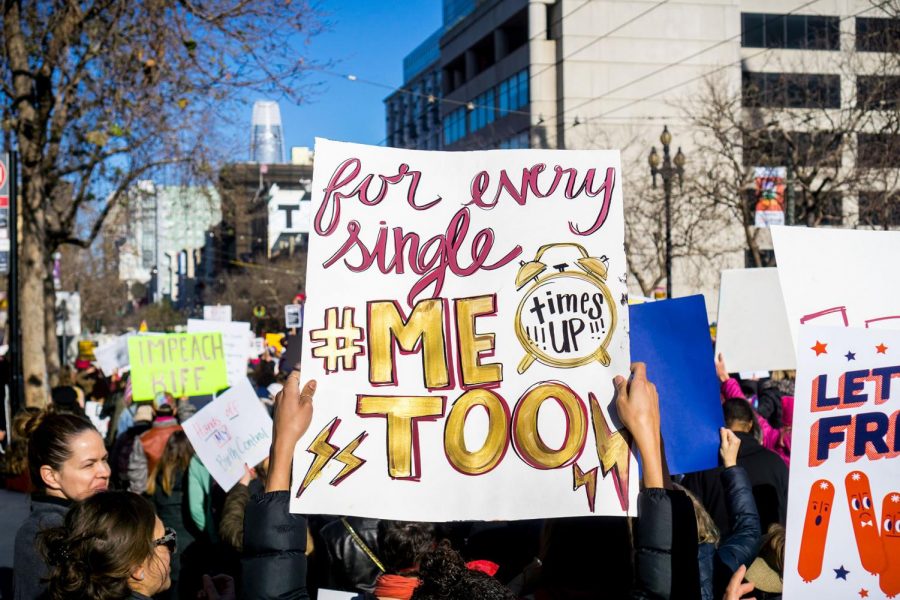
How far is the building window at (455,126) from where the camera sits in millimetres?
55775

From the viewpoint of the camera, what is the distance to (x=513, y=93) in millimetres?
49688

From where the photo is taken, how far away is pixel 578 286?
3568 mm

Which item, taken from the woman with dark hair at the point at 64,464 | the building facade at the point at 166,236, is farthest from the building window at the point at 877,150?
the woman with dark hair at the point at 64,464

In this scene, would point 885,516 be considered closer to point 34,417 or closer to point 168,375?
point 34,417

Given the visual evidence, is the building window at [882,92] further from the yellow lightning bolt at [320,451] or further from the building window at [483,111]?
the building window at [483,111]

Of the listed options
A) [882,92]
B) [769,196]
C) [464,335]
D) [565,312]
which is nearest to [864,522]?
[565,312]

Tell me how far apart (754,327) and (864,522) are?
12.8ft

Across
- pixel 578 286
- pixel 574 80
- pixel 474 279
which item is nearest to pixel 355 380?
pixel 474 279

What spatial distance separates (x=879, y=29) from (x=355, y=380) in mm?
17241

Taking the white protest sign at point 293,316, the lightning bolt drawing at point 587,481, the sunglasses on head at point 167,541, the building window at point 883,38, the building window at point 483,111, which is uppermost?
the building window at point 483,111

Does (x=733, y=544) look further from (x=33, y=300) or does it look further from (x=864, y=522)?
(x=33, y=300)

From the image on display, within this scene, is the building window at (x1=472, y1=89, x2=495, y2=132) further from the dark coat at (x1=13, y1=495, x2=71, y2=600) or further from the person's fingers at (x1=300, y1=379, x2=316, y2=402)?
the dark coat at (x1=13, y1=495, x2=71, y2=600)

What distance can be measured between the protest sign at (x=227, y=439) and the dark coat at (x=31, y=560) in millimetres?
2422

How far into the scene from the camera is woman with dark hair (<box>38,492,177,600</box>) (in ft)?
9.08
